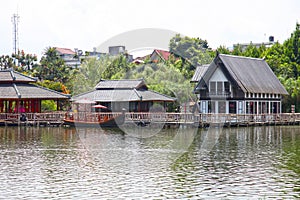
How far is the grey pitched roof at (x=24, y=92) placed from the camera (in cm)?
5169

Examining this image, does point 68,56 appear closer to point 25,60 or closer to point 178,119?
point 25,60

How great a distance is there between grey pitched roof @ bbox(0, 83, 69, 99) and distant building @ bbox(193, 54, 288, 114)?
43.7ft

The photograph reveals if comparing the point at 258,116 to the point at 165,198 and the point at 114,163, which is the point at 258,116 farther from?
the point at 165,198

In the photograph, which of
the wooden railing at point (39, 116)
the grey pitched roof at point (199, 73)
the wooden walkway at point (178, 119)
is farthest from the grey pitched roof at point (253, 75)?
the wooden railing at point (39, 116)

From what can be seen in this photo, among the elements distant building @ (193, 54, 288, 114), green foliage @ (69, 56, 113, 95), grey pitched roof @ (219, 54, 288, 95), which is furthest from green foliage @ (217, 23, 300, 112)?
green foliage @ (69, 56, 113, 95)

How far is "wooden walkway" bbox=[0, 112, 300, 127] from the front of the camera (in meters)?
48.1

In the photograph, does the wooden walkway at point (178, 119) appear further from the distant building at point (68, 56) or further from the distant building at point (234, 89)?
→ the distant building at point (68, 56)

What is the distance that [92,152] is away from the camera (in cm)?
2973

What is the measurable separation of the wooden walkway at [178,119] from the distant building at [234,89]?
2.99m

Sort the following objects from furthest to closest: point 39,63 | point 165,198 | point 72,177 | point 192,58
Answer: point 39,63 < point 192,58 < point 72,177 < point 165,198

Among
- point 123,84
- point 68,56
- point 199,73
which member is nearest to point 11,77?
point 123,84

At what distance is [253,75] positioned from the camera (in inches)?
2219

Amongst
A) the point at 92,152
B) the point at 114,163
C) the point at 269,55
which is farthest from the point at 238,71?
the point at 114,163

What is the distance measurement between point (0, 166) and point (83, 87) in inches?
1759
